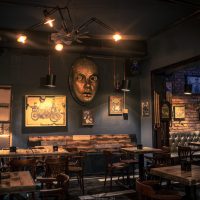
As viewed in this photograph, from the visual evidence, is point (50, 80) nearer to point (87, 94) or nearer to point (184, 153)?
point (87, 94)

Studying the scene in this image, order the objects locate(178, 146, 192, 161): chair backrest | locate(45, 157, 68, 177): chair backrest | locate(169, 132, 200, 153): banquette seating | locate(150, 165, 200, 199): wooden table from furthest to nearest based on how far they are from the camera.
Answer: locate(169, 132, 200, 153): banquette seating, locate(178, 146, 192, 161): chair backrest, locate(45, 157, 68, 177): chair backrest, locate(150, 165, 200, 199): wooden table

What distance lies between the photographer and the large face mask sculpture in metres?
7.76

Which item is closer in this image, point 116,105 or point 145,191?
point 145,191

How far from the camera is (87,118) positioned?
25.5 ft

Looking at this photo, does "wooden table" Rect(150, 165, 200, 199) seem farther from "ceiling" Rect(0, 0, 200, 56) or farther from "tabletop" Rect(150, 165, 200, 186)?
"ceiling" Rect(0, 0, 200, 56)

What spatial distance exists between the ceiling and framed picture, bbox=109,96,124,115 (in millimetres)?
1724

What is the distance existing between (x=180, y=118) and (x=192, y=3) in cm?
433

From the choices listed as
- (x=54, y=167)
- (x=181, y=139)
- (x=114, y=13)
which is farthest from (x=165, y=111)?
(x=54, y=167)

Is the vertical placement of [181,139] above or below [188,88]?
below

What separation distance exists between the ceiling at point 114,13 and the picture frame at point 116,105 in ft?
5.65

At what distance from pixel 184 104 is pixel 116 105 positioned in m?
2.21

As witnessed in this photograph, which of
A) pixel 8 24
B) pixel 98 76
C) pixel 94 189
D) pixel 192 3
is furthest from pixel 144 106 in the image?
pixel 8 24

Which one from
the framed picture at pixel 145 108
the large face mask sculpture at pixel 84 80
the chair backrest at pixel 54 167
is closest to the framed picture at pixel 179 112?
the framed picture at pixel 145 108

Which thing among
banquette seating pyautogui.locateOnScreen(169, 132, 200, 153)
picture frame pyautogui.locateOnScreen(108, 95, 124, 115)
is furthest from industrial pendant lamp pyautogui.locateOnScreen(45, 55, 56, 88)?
banquette seating pyautogui.locateOnScreen(169, 132, 200, 153)
